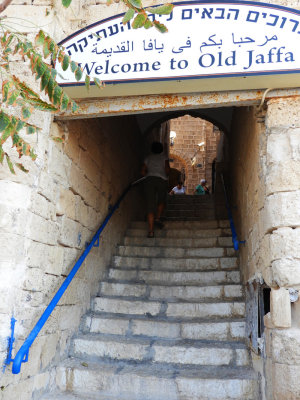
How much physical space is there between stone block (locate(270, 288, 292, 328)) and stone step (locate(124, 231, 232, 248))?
236 cm

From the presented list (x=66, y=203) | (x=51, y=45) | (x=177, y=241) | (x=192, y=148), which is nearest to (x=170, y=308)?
(x=177, y=241)

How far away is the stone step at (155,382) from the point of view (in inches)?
108

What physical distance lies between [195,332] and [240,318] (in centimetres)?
46

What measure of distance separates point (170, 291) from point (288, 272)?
185cm

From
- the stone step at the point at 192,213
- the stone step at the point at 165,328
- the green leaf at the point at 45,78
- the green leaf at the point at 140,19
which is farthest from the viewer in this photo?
the stone step at the point at 192,213

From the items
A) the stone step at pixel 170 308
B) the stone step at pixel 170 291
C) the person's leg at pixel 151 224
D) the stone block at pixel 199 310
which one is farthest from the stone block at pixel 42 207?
the person's leg at pixel 151 224

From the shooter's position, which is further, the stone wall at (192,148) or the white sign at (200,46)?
the stone wall at (192,148)

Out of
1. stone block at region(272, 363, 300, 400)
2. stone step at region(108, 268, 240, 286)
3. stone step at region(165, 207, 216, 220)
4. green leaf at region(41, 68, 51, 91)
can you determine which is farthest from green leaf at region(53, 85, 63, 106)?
stone step at region(165, 207, 216, 220)

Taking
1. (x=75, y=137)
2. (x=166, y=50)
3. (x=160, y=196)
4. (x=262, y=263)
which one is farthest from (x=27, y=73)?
(x=160, y=196)

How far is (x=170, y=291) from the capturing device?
395 centimetres

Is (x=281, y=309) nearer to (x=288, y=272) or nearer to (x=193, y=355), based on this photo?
(x=288, y=272)

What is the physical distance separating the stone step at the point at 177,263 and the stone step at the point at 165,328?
0.94 m

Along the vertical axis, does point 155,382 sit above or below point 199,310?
below

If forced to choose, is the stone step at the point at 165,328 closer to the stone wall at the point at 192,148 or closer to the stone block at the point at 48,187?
the stone block at the point at 48,187
